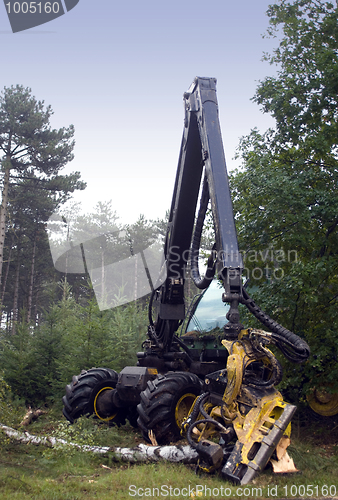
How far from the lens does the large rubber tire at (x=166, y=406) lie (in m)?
6.19

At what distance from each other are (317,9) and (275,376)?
889 centimetres

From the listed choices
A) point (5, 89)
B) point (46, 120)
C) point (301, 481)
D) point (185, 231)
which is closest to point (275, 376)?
point (301, 481)

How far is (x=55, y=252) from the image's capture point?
29266 millimetres

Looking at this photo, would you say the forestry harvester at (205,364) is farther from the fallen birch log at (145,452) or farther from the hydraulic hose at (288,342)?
the fallen birch log at (145,452)

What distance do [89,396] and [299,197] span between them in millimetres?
5474

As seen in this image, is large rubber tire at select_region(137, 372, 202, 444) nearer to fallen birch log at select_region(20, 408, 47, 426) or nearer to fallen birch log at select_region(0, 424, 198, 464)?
fallen birch log at select_region(0, 424, 198, 464)

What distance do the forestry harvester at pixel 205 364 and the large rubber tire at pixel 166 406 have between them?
2cm

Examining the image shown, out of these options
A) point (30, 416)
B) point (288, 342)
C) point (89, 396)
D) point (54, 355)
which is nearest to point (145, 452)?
point (288, 342)

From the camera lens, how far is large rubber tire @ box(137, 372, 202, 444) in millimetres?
6191

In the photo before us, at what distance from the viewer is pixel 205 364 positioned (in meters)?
7.62

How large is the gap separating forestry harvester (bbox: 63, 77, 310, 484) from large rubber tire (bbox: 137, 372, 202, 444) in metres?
0.02

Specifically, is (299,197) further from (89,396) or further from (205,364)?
(89,396)

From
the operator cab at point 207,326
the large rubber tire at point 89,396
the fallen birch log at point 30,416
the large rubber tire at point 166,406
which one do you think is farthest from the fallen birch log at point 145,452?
the operator cab at point 207,326

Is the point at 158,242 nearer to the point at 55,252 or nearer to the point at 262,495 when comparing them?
the point at 55,252
